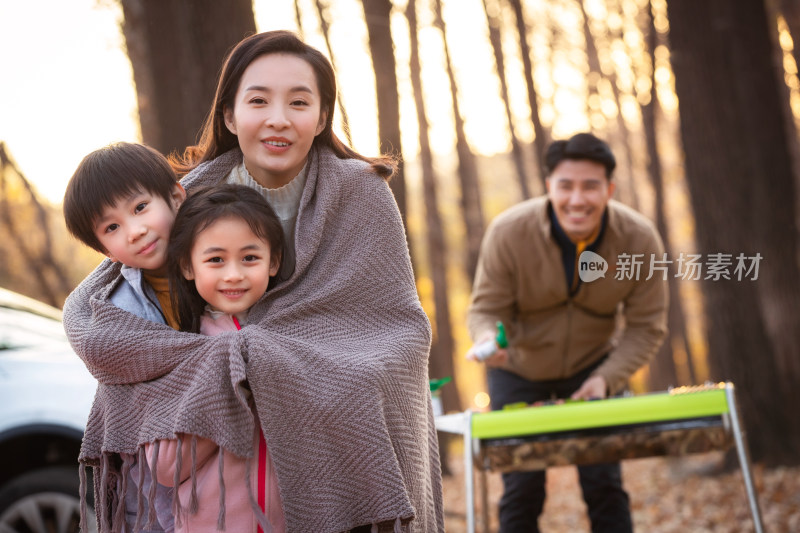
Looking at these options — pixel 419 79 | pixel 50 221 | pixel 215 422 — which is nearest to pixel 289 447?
pixel 215 422

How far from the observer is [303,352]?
239cm

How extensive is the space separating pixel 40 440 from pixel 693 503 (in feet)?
19.4

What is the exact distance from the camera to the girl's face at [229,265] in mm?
2441

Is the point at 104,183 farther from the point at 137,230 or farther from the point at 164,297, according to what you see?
the point at 164,297

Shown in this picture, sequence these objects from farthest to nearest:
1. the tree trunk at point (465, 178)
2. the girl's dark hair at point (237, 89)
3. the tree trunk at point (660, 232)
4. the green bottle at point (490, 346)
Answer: the tree trunk at point (465, 178), the tree trunk at point (660, 232), the green bottle at point (490, 346), the girl's dark hair at point (237, 89)

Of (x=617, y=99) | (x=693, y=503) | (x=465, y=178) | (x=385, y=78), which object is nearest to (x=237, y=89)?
(x=385, y=78)

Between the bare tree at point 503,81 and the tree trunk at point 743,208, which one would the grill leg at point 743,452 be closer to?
the tree trunk at point 743,208

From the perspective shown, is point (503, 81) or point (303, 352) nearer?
point (303, 352)

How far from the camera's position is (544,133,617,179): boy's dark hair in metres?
4.41

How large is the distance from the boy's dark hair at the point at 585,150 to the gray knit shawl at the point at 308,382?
2.07 m

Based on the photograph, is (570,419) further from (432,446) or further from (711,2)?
(711,2)

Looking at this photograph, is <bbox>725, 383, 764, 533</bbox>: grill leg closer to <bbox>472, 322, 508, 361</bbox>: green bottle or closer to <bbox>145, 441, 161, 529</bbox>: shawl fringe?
<bbox>472, 322, 508, 361</bbox>: green bottle

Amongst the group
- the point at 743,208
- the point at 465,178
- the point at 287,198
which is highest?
the point at 465,178

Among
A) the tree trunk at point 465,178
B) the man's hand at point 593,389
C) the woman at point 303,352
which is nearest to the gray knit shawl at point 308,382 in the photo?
the woman at point 303,352
